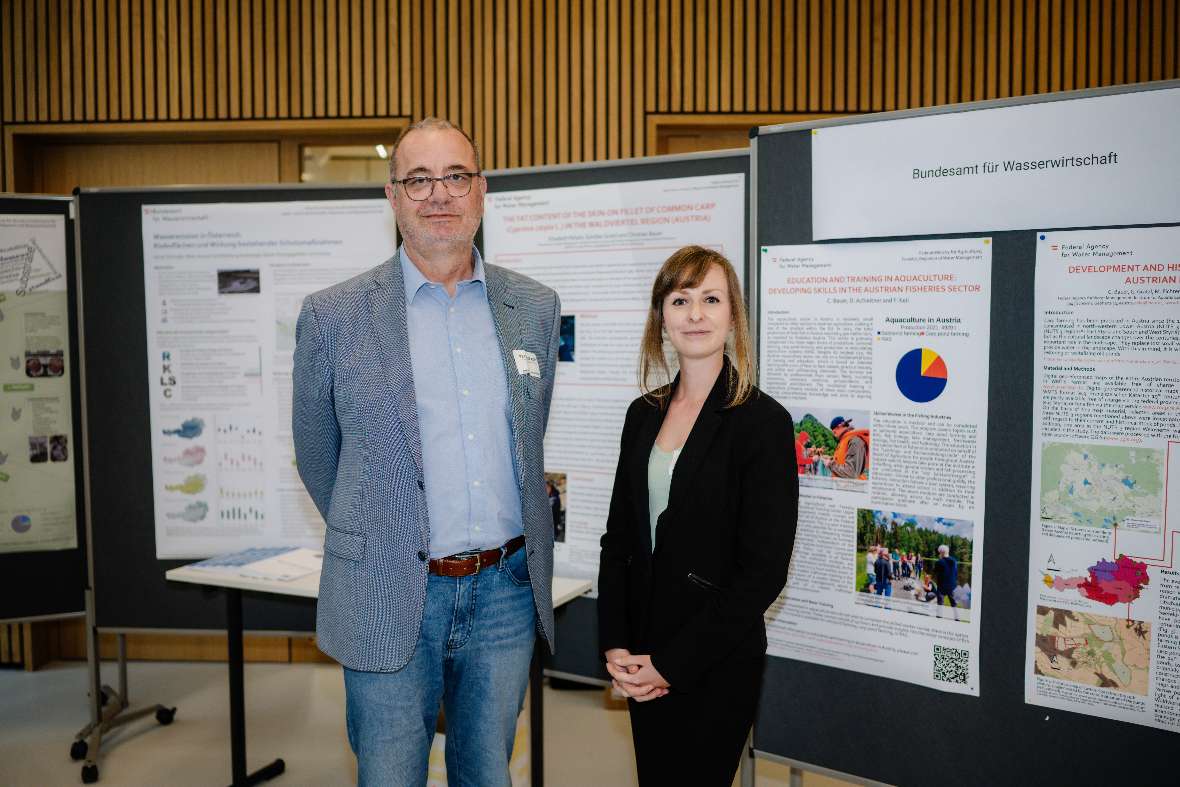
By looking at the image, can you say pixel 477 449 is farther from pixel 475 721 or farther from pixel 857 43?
pixel 857 43

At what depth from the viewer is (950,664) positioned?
6.93 feet

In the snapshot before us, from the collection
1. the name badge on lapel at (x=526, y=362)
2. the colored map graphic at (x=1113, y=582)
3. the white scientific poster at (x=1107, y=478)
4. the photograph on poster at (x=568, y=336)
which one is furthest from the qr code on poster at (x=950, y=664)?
the photograph on poster at (x=568, y=336)

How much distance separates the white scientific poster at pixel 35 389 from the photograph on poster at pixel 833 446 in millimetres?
3215

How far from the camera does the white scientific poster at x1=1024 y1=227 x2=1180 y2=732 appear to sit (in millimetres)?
1854

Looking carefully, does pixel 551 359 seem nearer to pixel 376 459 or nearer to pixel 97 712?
pixel 376 459

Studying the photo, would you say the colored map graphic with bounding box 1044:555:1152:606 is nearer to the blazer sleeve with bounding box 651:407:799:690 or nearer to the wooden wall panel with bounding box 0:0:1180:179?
the blazer sleeve with bounding box 651:407:799:690

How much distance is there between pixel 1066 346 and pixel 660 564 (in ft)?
3.80

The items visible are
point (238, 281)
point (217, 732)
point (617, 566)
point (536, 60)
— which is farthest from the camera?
point (536, 60)

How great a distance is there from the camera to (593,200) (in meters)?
2.87

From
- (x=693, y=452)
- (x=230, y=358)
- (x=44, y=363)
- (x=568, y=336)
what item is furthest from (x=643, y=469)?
(x=44, y=363)

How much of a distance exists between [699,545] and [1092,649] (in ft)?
3.43

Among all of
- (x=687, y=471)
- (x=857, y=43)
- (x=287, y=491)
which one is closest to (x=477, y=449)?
(x=687, y=471)

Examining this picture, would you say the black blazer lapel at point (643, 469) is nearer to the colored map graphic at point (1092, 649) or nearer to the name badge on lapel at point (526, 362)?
the name badge on lapel at point (526, 362)

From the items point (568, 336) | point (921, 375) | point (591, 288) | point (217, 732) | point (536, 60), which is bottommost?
point (217, 732)
